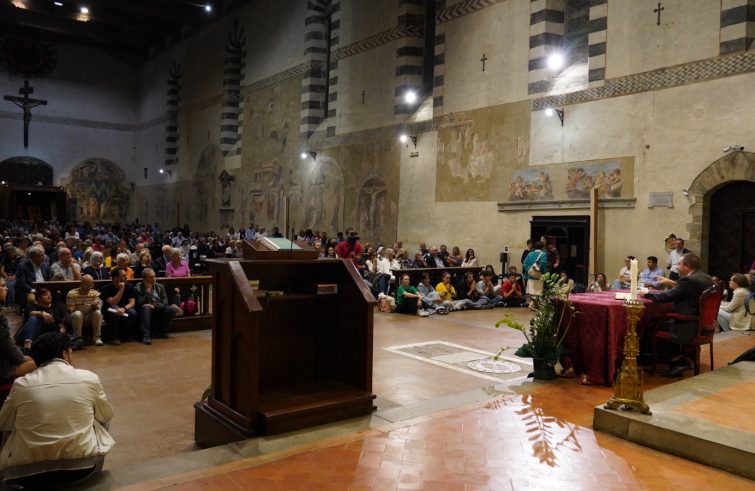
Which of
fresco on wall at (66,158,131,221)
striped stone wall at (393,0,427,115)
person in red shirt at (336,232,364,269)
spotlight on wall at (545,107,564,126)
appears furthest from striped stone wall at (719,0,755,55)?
fresco on wall at (66,158,131,221)

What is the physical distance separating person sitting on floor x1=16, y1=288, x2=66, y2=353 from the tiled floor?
2.28 ft

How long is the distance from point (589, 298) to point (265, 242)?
3.38m

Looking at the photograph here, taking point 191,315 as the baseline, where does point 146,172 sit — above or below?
above

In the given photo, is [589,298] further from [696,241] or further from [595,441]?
[696,241]

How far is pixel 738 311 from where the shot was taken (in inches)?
349

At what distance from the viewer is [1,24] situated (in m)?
28.8

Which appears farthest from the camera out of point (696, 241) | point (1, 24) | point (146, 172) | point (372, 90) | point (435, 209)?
point (146, 172)

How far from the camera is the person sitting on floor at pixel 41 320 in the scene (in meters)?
6.42

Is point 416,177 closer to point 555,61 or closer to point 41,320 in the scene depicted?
point 555,61

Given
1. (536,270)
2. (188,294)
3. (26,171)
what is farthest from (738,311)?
(26,171)

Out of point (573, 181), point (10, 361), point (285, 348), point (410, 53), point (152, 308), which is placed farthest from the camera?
point (410, 53)

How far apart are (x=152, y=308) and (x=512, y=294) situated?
699 cm

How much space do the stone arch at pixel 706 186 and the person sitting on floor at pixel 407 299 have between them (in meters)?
4.85

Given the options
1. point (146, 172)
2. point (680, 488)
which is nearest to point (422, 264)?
point (680, 488)
